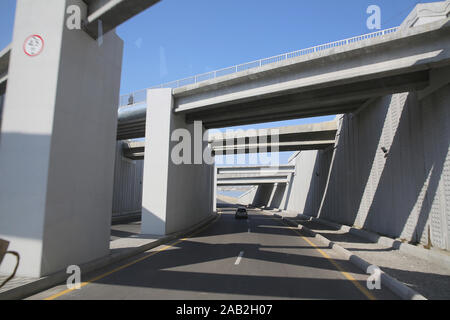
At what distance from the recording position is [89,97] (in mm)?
8633

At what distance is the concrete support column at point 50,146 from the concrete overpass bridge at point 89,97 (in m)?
0.03

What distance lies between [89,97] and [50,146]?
7.14 feet

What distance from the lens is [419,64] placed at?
35.7 feet

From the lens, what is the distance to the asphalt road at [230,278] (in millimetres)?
6055

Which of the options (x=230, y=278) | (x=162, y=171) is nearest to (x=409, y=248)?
(x=230, y=278)

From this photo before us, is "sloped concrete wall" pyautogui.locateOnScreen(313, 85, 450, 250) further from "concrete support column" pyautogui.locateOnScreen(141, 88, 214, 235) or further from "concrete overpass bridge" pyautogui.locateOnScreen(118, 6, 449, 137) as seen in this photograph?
"concrete support column" pyautogui.locateOnScreen(141, 88, 214, 235)

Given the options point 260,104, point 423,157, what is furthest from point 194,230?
point 423,157

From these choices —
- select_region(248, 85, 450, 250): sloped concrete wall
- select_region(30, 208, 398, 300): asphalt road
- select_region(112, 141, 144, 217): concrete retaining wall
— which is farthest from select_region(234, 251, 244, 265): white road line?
select_region(112, 141, 144, 217): concrete retaining wall

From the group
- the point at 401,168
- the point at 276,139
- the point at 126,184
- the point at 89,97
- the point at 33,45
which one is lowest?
the point at 126,184

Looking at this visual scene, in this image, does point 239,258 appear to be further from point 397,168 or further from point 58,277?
point 397,168

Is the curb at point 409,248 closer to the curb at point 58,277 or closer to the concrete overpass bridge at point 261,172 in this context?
the curb at point 58,277

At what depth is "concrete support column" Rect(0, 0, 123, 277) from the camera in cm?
689

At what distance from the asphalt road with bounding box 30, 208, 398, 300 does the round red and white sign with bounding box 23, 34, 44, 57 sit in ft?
18.6
